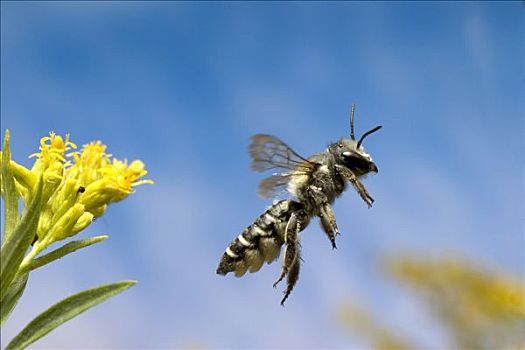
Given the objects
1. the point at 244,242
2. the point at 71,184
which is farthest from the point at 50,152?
the point at 244,242

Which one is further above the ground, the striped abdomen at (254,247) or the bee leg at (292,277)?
the striped abdomen at (254,247)

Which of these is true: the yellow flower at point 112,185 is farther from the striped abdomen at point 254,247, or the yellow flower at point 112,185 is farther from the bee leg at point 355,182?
the bee leg at point 355,182

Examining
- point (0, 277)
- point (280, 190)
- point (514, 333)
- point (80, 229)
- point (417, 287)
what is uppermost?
point (417, 287)

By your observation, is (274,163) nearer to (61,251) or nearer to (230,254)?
(230,254)

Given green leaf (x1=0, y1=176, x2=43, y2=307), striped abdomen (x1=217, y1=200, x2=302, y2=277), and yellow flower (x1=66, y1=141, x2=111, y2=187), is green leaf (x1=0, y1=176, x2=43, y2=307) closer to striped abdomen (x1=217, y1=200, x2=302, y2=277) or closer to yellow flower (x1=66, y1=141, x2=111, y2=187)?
yellow flower (x1=66, y1=141, x2=111, y2=187)

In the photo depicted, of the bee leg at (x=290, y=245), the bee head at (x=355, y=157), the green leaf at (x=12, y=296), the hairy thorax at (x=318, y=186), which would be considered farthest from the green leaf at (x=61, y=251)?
the bee head at (x=355, y=157)

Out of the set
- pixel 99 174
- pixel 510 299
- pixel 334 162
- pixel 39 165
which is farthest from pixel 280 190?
pixel 510 299

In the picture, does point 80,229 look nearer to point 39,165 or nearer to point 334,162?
point 39,165
